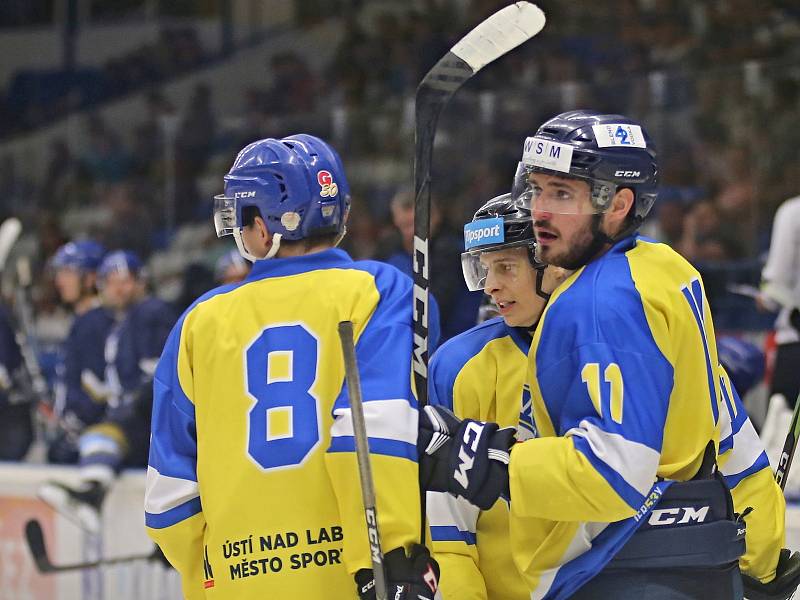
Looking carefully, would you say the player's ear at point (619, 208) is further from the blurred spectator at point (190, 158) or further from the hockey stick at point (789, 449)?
the blurred spectator at point (190, 158)

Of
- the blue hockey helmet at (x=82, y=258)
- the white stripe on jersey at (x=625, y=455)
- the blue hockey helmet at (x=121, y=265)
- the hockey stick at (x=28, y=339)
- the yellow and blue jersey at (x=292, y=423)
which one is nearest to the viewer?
the white stripe on jersey at (x=625, y=455)

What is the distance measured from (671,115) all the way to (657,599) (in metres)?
3.40

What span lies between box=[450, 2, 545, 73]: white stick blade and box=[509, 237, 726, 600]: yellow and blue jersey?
1.18ft

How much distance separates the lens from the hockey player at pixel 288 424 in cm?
215

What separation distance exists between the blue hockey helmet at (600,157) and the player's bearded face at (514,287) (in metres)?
0.34

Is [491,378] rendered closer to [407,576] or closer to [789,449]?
[407,576]

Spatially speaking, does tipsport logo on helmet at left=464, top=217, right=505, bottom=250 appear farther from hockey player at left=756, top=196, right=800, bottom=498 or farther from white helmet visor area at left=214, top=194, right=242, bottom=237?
hockey player at left=756, top=196, right=800, bottom=498

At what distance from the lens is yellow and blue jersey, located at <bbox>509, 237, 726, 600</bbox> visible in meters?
1.91

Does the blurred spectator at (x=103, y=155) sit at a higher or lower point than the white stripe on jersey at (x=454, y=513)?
higher

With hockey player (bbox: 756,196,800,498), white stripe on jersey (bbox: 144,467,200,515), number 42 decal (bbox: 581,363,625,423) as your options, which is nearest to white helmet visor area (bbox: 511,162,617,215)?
number 42 decal (bbox: 581,363,625,423)

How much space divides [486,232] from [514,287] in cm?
11

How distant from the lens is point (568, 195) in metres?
2.10

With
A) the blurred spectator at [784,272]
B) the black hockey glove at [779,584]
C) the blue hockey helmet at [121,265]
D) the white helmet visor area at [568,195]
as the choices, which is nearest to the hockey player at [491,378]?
the white helmet visor area at [568,195]

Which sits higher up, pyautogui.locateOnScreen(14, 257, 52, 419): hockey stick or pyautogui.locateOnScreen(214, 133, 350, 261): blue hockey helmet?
pyautogui.locateOnScreen(214, 133, 350, 261): blue hockey helmet
